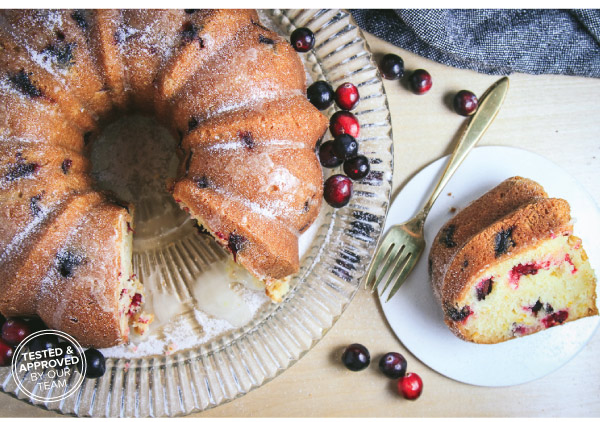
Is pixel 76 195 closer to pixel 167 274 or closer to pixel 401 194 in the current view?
pixel 167 274

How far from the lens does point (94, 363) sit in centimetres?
176

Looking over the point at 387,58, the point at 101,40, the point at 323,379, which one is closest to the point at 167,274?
the point at 323,379

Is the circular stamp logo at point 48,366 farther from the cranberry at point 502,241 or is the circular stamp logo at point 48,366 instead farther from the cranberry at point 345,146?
the cranberry at point 502,241

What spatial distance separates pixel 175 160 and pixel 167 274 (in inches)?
16.5

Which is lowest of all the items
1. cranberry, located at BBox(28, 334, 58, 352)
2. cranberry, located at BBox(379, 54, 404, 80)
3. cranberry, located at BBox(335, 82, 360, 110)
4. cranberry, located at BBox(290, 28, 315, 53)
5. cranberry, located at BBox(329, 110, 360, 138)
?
cranberry, located at BBox(28, 334, 58, 352)

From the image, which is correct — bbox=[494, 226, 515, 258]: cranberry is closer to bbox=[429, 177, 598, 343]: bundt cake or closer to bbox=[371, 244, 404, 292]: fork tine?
bbox=[429, 177, 598, 343]: bundt cake

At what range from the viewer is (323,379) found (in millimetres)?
2045

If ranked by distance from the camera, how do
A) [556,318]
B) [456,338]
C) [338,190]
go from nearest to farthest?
[338,190] → [556,318] → [456,338]

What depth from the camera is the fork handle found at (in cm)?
203

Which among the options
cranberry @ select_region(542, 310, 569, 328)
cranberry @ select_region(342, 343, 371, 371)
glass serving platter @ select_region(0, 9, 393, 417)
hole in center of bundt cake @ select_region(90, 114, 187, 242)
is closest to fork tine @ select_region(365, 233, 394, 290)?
glass serving platter @ select_region(0, 9, 393, 417)

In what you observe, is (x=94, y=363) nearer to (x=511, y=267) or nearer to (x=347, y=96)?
(x=347, y=96)

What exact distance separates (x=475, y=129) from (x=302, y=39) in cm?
74

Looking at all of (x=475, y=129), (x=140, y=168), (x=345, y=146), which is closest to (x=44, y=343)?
(x=140, y=168)

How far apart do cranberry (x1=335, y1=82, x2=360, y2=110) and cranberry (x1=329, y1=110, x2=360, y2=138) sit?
0.10ft
